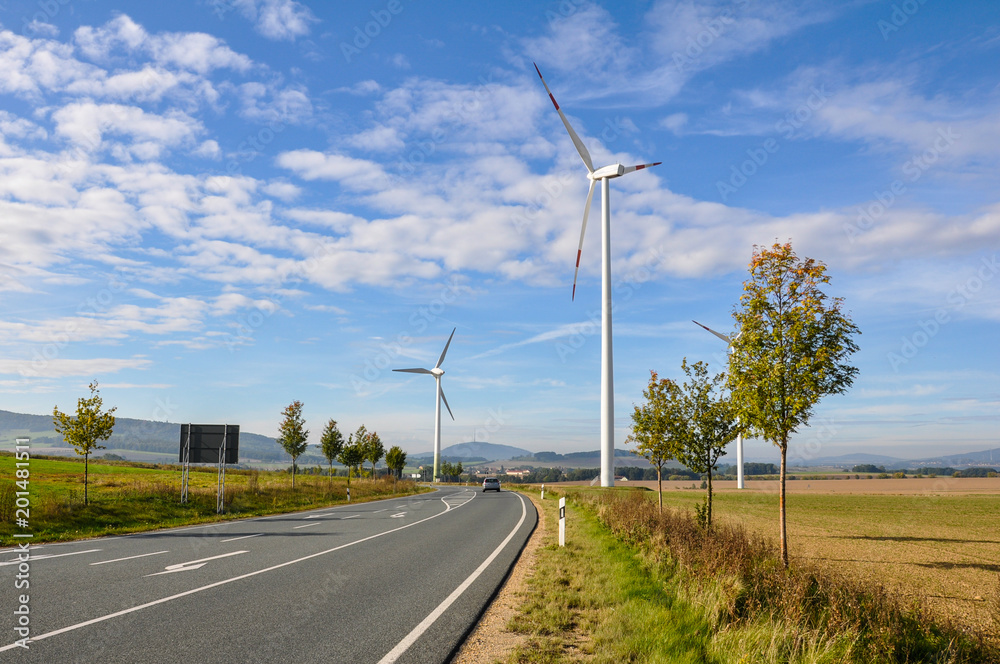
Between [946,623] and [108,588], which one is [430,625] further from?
[946,623]

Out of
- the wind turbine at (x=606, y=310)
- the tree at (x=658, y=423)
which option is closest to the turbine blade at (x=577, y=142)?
the wind turbine at (x=606, y=310)

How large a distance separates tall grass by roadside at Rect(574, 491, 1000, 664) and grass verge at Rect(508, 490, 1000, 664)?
0.6 inches

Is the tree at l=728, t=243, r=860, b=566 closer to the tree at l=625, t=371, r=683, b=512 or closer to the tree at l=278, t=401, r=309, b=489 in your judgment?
the tree at l=625, t=371, r=683, b=512

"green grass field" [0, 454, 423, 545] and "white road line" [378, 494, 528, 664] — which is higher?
"white road line" [378, 494, 528, 664]

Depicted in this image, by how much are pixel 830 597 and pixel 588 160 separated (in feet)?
147

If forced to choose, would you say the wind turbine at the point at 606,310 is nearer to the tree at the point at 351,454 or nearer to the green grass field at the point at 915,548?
the green grass field at the point at 915,548

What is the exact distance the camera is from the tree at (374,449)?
77800 mm

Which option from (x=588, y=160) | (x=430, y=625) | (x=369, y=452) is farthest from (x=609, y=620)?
(x=369, y=452)

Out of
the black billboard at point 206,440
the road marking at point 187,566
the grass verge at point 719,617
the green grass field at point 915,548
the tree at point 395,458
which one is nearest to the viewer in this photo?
the grass verge at point 719,617

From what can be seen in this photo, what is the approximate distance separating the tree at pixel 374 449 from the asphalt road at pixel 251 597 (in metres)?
60.9

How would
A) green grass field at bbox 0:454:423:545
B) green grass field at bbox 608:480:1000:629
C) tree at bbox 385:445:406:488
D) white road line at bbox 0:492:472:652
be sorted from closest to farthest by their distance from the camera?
white road line at bbox 0:492:472:652 → green grass field at bbox 608:480:1000:629 → green grass field at bbox 0:454:423:545 → tree at bbox 385:445:406:488

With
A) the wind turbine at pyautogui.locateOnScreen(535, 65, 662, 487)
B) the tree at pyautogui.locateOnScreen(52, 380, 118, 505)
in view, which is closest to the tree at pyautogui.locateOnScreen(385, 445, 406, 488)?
the wind turbine at pyautogui.locateOnScreen(535, 65, 662, 487)

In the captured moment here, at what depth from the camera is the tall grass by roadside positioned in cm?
654

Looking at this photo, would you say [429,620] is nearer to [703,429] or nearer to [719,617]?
[719,617]
